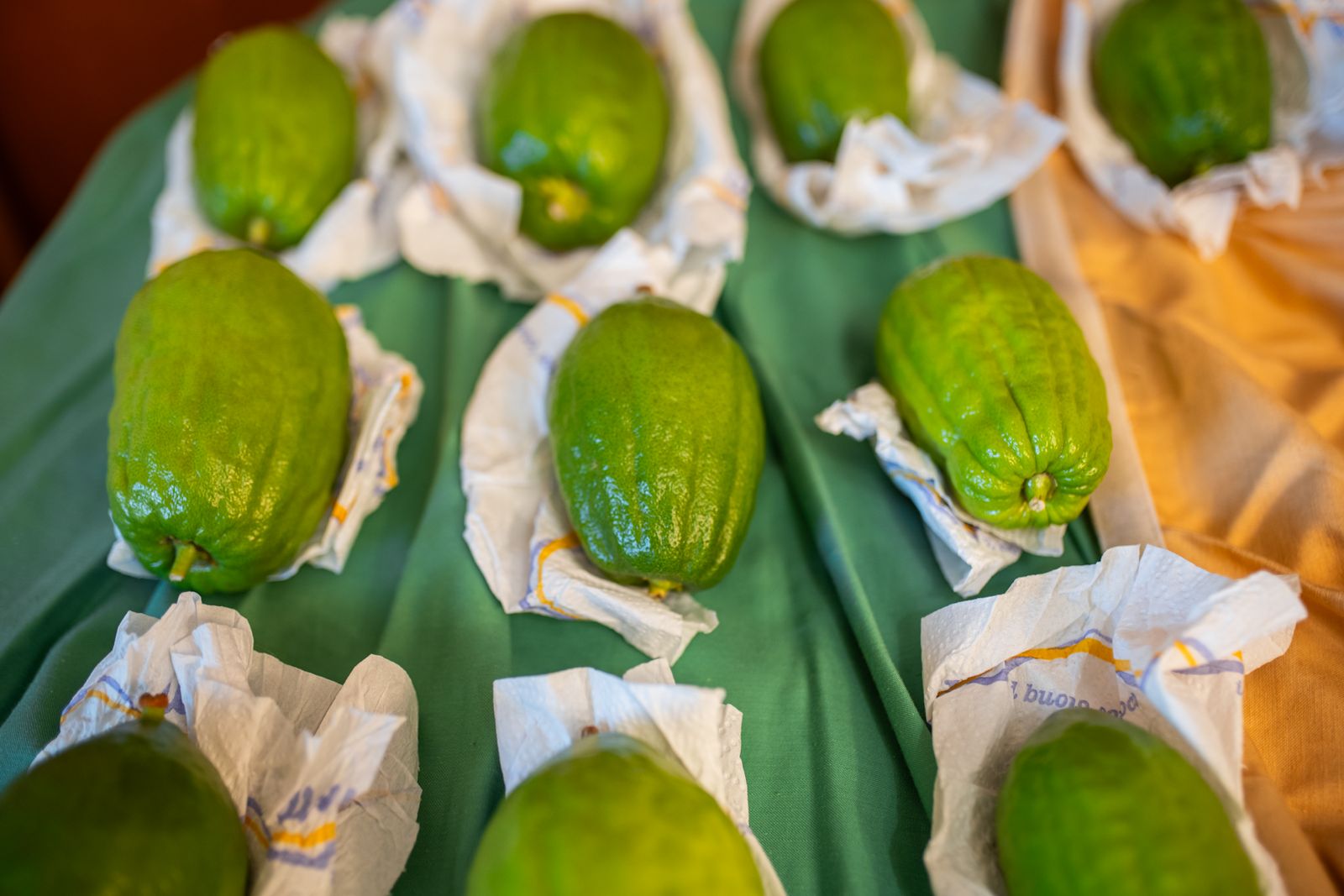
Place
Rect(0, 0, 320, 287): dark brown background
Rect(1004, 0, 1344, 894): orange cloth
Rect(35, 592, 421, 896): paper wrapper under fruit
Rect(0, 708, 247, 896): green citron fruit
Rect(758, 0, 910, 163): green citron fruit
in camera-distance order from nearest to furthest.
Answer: Rect(0, 708, 247, 896): green citron fruit, Rect(35, 592, 421, 896): paper wrapper under fruit, Rect(1004, 0, 1344, 894): orange cloth, Rect(758, 0, 910, 163): green citron fruit, Rect(0, 0, 320, 287): dark brown background

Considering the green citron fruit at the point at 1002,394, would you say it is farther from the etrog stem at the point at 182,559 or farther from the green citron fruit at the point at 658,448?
the etrog stem at the point at 182,559

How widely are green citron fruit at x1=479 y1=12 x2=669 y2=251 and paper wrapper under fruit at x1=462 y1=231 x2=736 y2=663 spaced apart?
0.27ft

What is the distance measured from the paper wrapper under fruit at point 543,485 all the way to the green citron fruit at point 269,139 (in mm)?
342

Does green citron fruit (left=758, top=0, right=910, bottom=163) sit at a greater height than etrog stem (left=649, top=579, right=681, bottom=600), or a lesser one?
greater

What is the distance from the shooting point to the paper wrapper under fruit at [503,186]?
3.98 ft

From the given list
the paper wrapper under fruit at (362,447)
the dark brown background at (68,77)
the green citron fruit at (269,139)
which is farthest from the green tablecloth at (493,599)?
the dark brown background at (68,77)

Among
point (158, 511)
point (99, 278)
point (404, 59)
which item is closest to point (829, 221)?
point (404, 59)

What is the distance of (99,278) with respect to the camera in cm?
131

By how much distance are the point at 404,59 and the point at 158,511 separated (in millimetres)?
732

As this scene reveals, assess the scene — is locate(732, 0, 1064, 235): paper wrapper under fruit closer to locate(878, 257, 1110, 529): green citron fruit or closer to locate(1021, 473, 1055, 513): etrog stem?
locate(878, 257, 1110, 529): green citron fruit

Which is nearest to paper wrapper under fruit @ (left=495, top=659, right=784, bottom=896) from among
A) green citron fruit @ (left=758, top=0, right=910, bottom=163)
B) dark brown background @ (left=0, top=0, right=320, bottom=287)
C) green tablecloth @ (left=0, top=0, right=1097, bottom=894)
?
green tablecloth @ (left=0, top=0, right=1097, bottom=894)

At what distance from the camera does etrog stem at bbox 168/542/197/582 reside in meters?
0.89

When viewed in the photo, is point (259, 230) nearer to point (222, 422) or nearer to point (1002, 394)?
point (222, 422)

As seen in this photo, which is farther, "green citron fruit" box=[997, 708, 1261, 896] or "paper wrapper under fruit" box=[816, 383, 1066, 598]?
"paper wrapper under fruit" box=[816, 383, 1066, 598]
